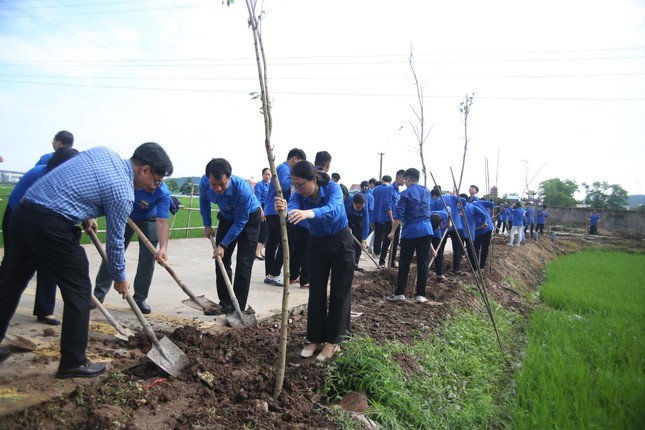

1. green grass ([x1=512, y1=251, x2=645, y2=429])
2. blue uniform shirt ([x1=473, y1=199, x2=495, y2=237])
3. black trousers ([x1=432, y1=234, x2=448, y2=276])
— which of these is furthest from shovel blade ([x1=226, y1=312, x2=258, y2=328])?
blue uniform shirt ([x1=473, y1=199, x2=495, y2=237])

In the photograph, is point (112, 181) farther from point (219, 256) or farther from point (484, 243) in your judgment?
point (484, 243)

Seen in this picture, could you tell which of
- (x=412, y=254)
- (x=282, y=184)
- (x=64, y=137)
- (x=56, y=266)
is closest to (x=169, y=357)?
(x=56, y=266)

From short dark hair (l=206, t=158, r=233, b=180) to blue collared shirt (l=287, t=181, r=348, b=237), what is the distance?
2.57ft

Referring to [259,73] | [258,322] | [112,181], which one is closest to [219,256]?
[258,322]

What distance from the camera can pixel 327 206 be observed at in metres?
3.36

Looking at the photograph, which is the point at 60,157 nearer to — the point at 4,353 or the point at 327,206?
the point at 4,353

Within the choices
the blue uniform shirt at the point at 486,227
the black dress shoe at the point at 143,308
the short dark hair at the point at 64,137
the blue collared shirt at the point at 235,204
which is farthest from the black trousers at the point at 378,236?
the short dark hair at the point at 64,137

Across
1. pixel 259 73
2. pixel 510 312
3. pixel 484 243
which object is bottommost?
pixel 510 312

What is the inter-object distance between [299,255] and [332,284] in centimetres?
260

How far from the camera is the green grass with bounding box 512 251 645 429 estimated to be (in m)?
3.36

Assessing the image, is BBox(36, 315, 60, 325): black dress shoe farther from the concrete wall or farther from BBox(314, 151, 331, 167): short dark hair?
the concrete wall

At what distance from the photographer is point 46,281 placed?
376 cm

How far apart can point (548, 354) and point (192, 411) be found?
3.87 m

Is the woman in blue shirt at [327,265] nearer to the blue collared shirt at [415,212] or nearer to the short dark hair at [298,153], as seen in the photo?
the short dark hair at [298,153]
